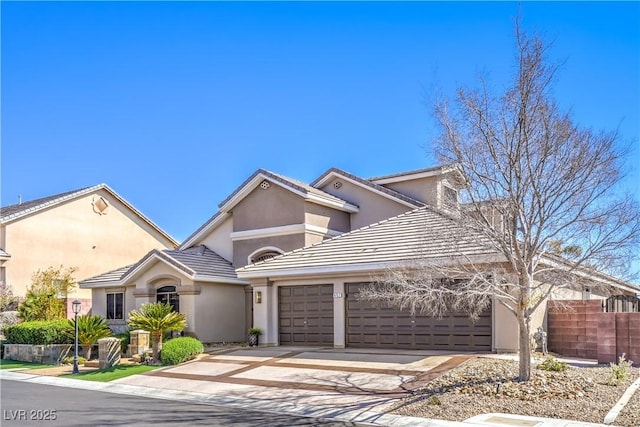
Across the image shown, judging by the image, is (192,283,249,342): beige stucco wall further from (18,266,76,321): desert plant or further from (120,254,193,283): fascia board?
(18,266,76,321): desert plant

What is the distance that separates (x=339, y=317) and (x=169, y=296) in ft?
29.8

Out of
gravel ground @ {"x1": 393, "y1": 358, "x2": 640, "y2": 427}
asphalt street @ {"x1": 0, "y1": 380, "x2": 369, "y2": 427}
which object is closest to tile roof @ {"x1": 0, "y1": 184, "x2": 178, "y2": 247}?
asphalt street @ {"x1": 0, "y1": 380, "x2": 369, "y2": 427}

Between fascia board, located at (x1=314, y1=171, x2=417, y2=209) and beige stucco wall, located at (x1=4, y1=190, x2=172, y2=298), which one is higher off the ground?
fascia board, located at (x1=314, y1=171, x2=417, y2=209)

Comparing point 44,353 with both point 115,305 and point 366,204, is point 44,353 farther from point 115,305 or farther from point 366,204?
point 366,204

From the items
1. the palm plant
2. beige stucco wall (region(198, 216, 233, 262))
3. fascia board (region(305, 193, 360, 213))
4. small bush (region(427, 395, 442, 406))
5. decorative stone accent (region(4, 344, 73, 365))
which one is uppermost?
fascia board (region(305, 193, 360, 213))

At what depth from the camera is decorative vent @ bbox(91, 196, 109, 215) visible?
39219 mm

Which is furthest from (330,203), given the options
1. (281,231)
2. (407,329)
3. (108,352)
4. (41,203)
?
(41,203)

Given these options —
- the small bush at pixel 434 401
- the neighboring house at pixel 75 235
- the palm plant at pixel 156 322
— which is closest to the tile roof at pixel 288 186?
the palm plant at pixel 156 322

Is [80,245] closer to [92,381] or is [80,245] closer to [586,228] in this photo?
[92,381]

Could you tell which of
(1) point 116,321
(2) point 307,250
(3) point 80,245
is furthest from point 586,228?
(3) point 80,245

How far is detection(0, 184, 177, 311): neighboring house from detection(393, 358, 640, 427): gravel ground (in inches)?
1000

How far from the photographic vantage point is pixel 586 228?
14328 millimetres

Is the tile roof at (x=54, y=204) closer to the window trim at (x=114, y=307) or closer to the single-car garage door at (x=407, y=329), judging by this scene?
the window trim at (x=114, y=307)

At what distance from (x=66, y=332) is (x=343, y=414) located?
15.2 m
